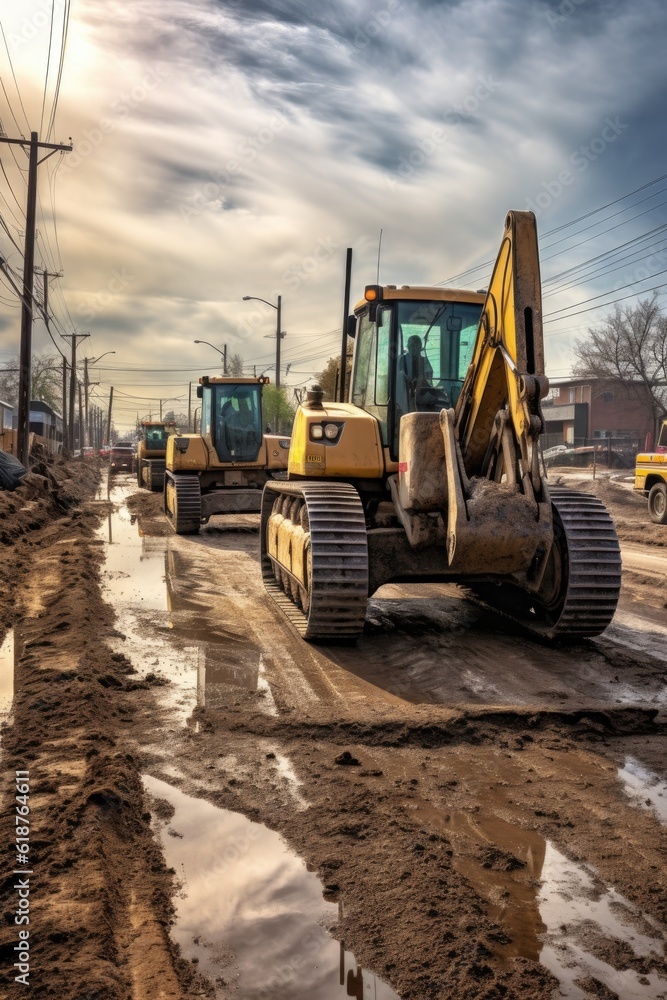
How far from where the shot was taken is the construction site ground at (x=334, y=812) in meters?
2.74

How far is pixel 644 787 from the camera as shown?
416 centimetres

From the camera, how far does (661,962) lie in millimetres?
2750

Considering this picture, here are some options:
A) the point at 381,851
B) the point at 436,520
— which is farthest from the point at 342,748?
the point at 436,520

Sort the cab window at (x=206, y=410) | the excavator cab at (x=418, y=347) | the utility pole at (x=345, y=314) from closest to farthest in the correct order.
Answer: the excavator cab at (x=418, y=347), the utility pole at (x=345, y=314), the cab window at (x=206, y=410)

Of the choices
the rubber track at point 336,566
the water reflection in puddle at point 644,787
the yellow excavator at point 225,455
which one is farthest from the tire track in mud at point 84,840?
the yellow excavator at point 225,455

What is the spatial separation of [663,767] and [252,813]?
2.14 m

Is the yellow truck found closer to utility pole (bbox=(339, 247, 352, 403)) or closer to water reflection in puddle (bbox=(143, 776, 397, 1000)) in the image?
utility pole (bbox=(339, 247, 352, 403))

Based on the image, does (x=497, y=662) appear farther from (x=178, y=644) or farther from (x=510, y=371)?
(x=178, y=644)

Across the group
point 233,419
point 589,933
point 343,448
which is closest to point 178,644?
point 343,448

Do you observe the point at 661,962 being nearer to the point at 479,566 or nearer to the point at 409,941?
the point at 409,941

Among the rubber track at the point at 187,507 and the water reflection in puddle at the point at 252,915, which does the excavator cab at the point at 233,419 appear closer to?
the rubber track at the point at 187,507

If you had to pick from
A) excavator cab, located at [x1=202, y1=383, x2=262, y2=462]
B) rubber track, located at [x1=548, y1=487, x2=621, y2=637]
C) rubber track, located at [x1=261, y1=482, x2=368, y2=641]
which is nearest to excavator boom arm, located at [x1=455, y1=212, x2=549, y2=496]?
rubber track, located at [x1=548, y1=487, x2=621, y2=637]

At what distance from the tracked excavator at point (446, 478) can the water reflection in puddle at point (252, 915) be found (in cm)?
312

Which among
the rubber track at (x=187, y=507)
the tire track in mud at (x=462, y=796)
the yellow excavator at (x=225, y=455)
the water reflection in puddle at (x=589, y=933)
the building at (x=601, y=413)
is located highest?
the building at (x=601, y=413)
